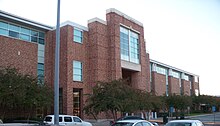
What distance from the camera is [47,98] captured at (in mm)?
27688

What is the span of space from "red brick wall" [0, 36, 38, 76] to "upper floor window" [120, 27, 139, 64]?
13.3 m

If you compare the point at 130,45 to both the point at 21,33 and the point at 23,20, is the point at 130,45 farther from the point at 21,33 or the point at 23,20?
the point at 23,20

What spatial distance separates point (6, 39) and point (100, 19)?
13.4 meters

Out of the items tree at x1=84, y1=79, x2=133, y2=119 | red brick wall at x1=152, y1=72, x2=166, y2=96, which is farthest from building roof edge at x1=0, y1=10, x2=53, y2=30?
red brick wall at x1=152, y1=72, x2=166, y2=96

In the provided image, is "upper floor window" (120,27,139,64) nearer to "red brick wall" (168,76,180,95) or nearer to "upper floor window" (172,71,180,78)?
"red brick wall" (168,76,180,95)

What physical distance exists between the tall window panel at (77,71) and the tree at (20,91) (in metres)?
7.87

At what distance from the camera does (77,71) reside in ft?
122

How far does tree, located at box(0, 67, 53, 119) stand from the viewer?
2453 centimetres

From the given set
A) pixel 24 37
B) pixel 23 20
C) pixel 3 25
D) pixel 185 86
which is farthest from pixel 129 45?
pixel 185 86

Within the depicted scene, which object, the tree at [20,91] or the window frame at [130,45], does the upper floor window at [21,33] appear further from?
the window frame at [130,45]

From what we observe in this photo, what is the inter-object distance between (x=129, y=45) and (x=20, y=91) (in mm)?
23088

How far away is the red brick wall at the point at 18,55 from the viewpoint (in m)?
31.4

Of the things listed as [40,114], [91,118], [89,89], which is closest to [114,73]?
[89,89]

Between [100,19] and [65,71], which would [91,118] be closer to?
[65,71]
